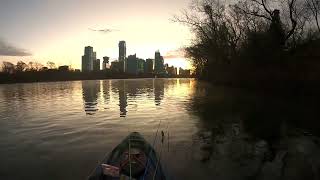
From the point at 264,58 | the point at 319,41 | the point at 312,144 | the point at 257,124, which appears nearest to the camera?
the point at 312,144

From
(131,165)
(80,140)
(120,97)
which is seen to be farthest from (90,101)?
(131,165)

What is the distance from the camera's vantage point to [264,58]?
46.7m

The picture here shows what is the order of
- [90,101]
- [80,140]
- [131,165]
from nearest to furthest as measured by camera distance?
[131,165] → [80,140] → [90,101]

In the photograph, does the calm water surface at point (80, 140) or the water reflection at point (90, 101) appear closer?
the calm water surface at point (80, 140)

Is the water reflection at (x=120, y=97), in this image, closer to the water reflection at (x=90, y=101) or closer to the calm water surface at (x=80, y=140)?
the water reflection at (x=90, y=101)

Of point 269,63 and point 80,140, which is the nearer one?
point 80,140

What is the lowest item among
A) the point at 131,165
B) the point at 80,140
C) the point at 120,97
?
the point at 80,140

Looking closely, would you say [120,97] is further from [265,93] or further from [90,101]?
[265,93]

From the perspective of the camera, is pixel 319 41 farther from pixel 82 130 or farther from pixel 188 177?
pixel 188 177

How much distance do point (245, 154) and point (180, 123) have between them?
845 cm

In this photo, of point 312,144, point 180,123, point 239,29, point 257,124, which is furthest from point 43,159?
point 239,29

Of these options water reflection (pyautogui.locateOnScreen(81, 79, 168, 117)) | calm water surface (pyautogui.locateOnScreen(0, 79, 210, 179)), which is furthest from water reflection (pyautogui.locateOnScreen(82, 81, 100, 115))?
calm water surface (pyautogui.locateOnScreen(0, 79, 210, 179))

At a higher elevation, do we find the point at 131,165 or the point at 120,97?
the point at 131,165

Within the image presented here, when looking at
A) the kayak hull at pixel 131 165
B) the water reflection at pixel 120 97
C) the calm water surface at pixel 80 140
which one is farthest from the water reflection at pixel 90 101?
the kayak hull at pixel 131 165
